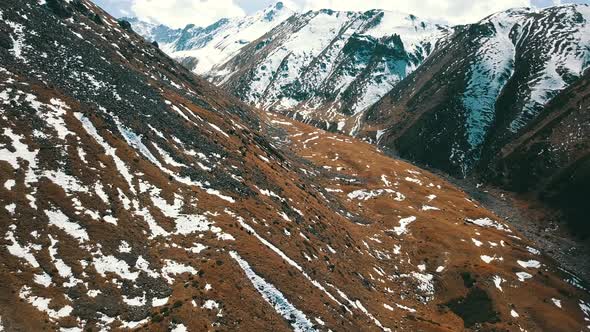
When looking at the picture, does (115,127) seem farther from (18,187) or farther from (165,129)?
(18,187)

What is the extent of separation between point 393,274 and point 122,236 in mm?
59308

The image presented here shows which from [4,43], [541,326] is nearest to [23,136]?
[4,43]

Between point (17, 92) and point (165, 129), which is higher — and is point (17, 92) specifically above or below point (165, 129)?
above

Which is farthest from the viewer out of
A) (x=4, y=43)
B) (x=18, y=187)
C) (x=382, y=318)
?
(x=4, y=43)

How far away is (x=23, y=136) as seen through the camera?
66.4 m

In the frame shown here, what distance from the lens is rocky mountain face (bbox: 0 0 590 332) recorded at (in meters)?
51.7

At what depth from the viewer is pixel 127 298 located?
51.2 meters

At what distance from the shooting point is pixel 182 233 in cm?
6631

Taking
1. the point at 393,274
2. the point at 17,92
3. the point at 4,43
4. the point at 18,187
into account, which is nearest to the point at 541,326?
the point at 393,274

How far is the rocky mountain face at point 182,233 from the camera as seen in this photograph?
51.7 meters

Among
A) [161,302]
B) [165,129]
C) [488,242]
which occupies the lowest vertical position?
[488,242]

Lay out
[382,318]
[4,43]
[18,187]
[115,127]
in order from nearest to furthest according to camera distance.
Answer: [18,187], [382,318], [115,127], [4,43]

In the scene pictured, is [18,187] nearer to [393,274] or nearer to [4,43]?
[4,43]

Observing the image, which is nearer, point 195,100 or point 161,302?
point 161,302
